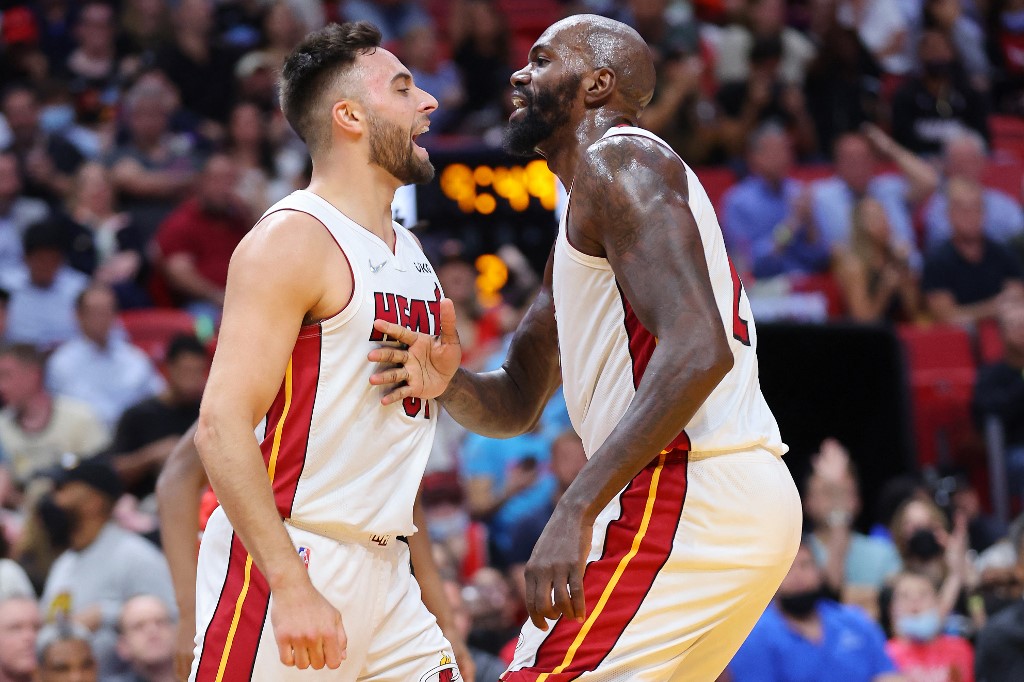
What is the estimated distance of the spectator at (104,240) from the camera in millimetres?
10164

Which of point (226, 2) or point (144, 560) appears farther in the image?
point (226, 2)

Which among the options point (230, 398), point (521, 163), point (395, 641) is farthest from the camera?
point (521, 163)

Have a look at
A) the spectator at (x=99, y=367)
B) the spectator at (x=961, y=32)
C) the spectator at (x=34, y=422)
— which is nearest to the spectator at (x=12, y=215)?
the spectator at (x=99, y=367)

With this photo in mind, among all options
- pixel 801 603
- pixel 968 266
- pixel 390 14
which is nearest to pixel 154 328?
pixel 390 14

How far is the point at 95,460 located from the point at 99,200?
127 inches

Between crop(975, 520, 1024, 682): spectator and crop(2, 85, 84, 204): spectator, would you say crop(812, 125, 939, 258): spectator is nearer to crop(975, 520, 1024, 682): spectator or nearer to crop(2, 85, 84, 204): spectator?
crop(975, 520, 1024, 682): spectator

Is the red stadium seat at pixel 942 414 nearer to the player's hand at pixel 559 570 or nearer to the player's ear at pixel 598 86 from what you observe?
the player's ear at pixel 598 86

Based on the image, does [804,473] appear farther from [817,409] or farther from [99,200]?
[99,200]

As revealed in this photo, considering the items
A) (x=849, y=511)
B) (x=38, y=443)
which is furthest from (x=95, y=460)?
(x=849, y=511)

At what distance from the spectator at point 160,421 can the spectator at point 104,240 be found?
6.05 feet

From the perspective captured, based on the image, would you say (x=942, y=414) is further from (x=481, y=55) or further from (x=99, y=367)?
(x=99, y=367)

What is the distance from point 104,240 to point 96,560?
3.62 metres

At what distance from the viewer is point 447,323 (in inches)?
159

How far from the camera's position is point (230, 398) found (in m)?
3.53
